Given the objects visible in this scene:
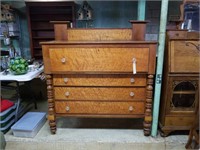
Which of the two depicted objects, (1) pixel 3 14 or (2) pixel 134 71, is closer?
(2) pixel 134 71

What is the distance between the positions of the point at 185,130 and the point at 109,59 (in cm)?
109

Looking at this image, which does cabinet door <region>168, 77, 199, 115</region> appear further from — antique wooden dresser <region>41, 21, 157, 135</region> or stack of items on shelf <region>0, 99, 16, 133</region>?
stack of items on shelf <region>0, 99, 16, 133</region>

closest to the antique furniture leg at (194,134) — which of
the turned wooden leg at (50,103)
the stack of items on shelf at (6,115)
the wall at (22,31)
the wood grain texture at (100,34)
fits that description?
the wood grain texture at (100,34)

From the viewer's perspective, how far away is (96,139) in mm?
1695

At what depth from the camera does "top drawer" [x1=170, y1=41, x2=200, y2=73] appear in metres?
1.50

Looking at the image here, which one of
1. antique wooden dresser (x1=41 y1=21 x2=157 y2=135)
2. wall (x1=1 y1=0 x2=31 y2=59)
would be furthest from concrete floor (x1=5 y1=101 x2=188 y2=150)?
wall (x1=1 y1=0 x2=31 y2=59)

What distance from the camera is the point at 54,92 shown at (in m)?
1.64

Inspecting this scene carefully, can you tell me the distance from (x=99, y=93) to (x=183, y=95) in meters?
0.81

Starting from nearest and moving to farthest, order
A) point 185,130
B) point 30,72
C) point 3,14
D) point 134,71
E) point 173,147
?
1. point 134,71
2. point 173,147
3. point 185,130
4. point 30,72
5. point 3,14

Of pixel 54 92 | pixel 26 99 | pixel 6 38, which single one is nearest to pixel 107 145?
pixel 54 92

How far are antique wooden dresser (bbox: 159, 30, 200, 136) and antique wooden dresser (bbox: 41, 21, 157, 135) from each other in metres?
0.16

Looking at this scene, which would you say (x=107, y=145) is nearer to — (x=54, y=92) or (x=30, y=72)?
(x=54, y=92)

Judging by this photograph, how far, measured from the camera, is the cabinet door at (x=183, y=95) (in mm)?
1548

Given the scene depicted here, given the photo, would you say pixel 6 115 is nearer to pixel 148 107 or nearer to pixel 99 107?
pixel 99 107
